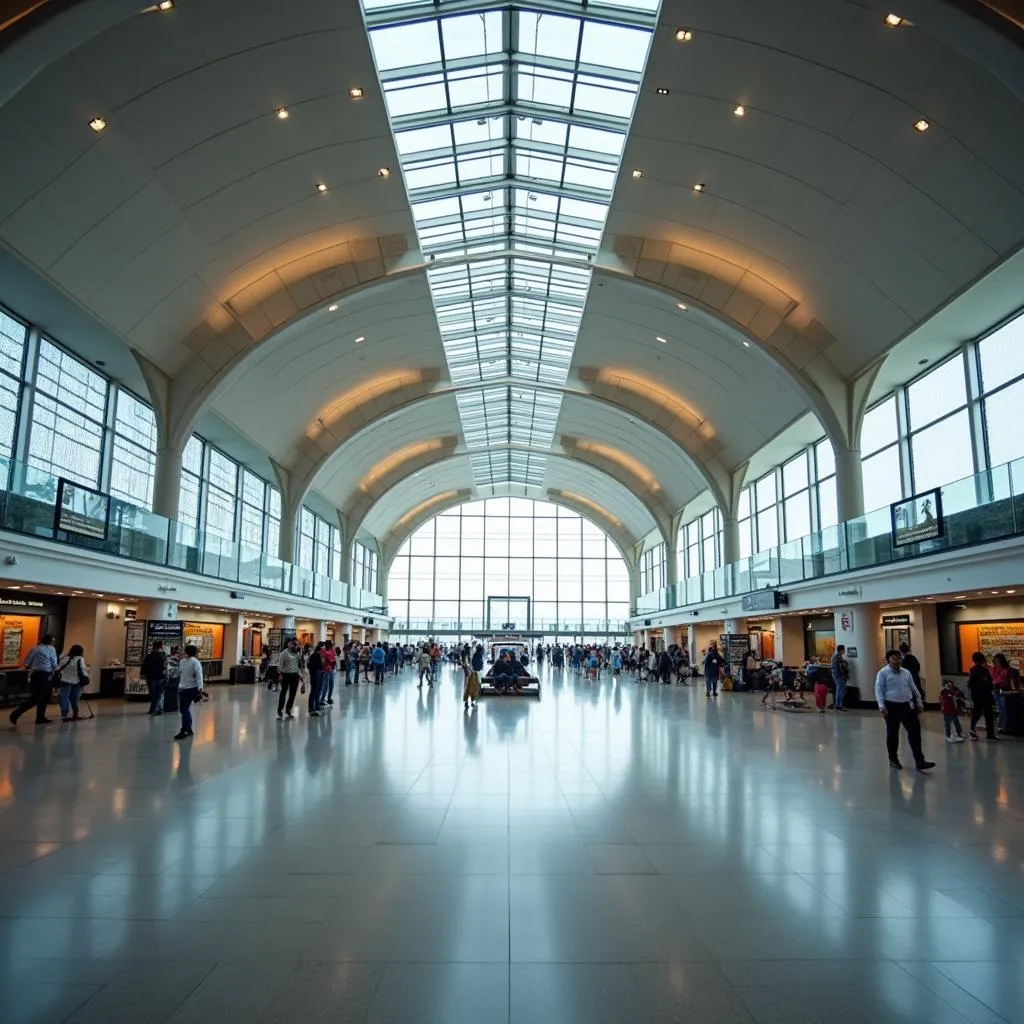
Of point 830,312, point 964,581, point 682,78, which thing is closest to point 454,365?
point 830,312

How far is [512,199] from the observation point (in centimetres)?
2094

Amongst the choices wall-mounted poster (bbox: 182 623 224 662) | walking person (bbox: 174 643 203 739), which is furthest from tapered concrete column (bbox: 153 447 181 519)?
walking person (bbox: 174 643 203 739)

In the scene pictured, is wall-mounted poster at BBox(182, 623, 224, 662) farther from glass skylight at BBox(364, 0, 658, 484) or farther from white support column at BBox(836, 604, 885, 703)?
white support column at BBox(836, 604, 885, 703)

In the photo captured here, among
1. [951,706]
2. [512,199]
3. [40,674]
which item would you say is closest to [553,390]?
[512,199]

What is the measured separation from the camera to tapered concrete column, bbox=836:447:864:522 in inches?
779

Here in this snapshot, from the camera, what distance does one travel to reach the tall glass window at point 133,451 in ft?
68.4

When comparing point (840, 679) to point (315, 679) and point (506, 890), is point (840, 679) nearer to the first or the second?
point (315, 679)

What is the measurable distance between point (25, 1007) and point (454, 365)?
96.4 feet

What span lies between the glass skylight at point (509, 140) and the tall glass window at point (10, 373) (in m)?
9.30

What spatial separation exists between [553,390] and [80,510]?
20.3 meters

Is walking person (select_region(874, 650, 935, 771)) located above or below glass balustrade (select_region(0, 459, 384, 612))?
below

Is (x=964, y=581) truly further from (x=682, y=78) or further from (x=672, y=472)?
(x=672, y=472)

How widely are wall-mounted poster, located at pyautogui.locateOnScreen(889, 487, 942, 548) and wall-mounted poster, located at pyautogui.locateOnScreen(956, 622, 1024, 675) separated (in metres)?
3.29

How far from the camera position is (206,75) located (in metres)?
12.7
